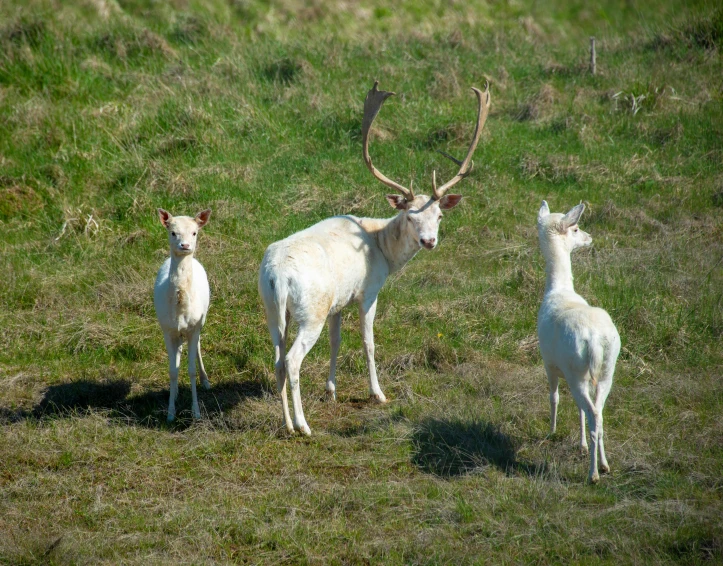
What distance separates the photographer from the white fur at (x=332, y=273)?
6.65m

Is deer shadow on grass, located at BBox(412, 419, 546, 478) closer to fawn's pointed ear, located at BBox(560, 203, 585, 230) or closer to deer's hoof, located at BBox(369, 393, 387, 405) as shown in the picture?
deer's hoof, located at BBox(369, 393, 387, 405)

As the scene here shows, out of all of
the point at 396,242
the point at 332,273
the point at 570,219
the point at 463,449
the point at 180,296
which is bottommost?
the point at 463,449

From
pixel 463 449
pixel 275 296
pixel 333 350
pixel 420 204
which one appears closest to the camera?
pixel 463 449

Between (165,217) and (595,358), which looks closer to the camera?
(595,358)

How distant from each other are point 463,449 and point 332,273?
6.16 feet

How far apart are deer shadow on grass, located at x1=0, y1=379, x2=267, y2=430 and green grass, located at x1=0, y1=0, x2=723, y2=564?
38 mm

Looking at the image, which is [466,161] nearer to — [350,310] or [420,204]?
[420,204]

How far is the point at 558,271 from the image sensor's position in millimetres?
6684

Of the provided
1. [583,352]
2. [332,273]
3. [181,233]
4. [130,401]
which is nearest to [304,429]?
[332,273]

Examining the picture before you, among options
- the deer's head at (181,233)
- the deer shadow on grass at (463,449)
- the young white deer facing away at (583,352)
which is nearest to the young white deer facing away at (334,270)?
the deer's head at (181,233)

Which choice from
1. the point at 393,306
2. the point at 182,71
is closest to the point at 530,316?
the point at 393,306

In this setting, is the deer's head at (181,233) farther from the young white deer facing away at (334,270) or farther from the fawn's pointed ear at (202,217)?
the young white deer facing away at (334,270)

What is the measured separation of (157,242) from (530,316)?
463 centimetres

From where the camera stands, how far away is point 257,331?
8609 millimetres
